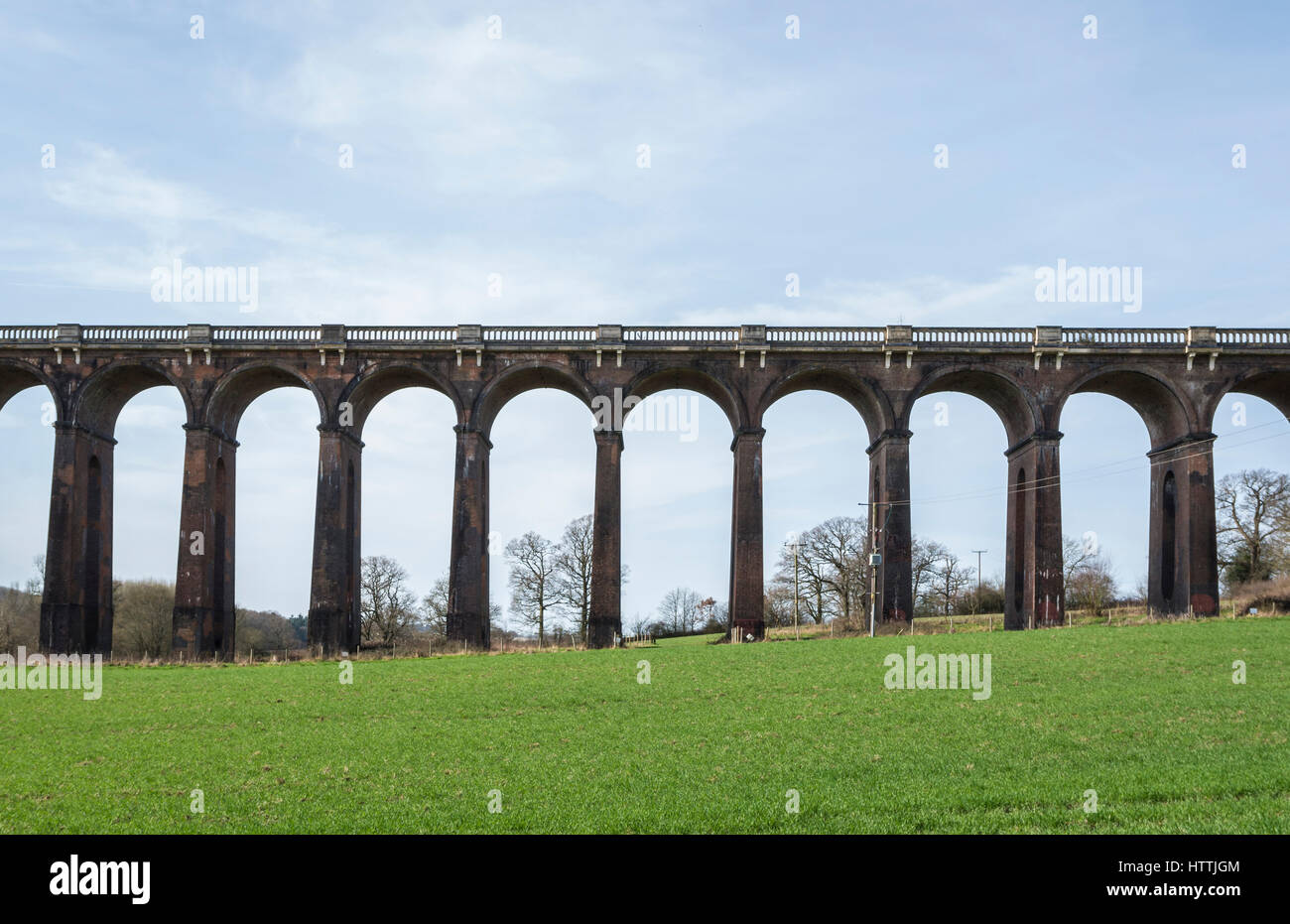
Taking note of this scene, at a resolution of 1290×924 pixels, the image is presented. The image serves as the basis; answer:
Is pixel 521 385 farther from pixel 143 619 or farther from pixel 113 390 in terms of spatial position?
pixel 143 619

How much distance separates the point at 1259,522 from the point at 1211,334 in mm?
33020

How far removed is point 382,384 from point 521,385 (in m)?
6.22

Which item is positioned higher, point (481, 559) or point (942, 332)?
point (942, 332)

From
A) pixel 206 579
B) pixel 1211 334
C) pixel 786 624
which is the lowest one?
pixel 786 624

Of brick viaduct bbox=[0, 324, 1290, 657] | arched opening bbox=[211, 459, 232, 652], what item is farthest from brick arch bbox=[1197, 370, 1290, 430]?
arched opening bbox=[211, 459, 232, 652]

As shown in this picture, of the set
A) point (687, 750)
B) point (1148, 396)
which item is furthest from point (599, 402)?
point (687, 750)

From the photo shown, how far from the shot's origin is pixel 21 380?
45750 mm

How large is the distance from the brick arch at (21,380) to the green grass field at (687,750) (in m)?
21.9

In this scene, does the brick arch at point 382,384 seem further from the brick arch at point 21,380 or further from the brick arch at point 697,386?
the brick arch at point 21,380

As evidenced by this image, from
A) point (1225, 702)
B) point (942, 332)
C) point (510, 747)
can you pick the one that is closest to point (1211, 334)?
point (942, 332)

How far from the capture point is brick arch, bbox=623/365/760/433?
43375mm
